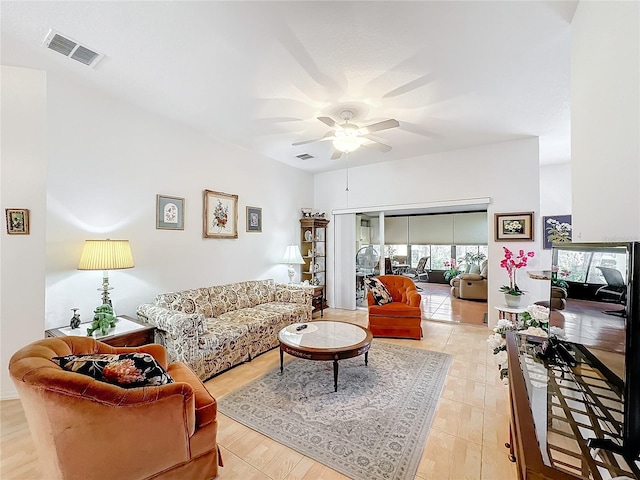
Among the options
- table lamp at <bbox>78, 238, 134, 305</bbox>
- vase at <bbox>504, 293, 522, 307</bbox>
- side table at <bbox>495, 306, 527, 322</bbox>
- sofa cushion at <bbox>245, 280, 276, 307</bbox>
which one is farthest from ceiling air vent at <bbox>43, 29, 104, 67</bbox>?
vase at <bbox>504, 293, 522, 307</bbox>

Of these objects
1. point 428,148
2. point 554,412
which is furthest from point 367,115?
point 554,412

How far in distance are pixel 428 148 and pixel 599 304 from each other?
4135mm

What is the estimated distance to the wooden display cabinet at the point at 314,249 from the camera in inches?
227

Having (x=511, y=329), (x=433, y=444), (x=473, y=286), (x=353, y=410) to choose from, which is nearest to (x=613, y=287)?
(x=511, y=329)

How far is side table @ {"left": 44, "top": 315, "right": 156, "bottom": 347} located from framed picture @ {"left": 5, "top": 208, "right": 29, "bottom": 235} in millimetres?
927

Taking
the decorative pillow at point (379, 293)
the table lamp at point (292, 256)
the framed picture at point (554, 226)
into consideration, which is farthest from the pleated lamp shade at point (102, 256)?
the framed picture at point (554, 226)

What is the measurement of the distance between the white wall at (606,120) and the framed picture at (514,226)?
2.67 metres

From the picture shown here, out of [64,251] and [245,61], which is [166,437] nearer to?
[64,251]

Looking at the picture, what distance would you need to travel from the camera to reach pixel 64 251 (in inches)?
106

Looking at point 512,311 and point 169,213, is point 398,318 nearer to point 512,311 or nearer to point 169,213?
point 512,311

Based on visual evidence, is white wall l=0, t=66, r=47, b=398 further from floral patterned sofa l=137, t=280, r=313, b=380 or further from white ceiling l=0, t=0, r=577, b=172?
floral patterned sofa l=137, t=280, r=313, b=380

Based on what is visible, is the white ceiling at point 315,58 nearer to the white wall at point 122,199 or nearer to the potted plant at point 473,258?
the white wall at point 122,199

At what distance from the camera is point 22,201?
2473mm

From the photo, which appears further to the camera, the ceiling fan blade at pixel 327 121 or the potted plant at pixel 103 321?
the ceiling fan blade at pixel 327 121
